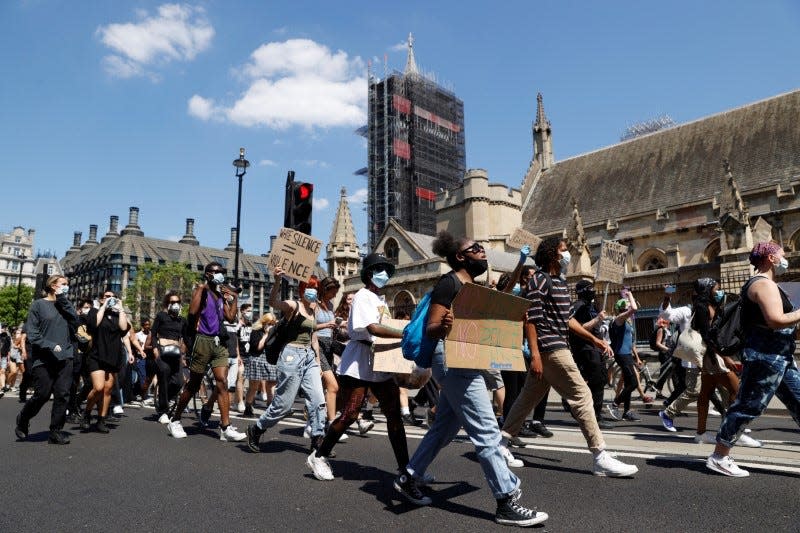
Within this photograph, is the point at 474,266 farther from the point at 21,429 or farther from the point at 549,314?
the point at 21,429

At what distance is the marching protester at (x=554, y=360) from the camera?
4.20 m

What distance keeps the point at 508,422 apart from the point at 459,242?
2.14 meters

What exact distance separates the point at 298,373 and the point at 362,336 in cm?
135

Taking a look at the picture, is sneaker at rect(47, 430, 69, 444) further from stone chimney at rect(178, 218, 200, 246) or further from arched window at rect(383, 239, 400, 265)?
stone chimney at rect(178, 218, 200, 246)

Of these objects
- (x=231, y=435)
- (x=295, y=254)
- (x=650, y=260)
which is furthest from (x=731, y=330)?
(x=650, y=260)

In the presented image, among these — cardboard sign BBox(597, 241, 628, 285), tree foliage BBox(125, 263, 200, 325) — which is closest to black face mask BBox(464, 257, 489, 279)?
cardboard sign BBox(597, 241, 628, 285)

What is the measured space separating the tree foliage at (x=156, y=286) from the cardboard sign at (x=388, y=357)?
55.0 m

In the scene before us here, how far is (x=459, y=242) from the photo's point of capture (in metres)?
3.58

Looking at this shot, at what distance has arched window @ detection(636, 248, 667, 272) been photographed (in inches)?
1147

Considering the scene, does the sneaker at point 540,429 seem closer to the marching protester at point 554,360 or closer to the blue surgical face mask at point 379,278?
the marching protester at point 554,360

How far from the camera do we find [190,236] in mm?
103438

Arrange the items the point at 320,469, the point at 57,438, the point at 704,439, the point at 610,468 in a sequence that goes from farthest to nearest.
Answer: the point at 57,438
the point at 704,439
the point at 320,469
the point at 610,468

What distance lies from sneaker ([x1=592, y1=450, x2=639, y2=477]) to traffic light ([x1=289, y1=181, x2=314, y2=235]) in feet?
17.1

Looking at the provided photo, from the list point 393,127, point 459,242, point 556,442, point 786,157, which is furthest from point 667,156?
point 459,242
